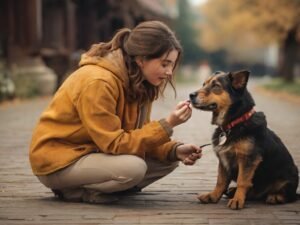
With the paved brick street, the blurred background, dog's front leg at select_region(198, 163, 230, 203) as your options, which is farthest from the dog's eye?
the blurred background

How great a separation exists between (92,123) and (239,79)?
1120mm

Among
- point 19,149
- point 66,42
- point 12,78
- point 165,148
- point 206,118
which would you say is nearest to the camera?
point 165,148

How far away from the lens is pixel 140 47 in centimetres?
461

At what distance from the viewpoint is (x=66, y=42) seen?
22547 mm

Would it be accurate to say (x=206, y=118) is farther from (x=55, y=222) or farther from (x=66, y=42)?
(x=66, y=42)

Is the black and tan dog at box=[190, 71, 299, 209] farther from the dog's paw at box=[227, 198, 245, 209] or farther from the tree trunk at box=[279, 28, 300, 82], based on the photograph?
the tree trunk at box=[279, 28, 300, 82]

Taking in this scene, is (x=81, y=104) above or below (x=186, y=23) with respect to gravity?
above

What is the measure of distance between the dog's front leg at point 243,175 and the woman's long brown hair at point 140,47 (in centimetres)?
90

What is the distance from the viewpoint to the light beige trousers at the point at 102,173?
15.2ft

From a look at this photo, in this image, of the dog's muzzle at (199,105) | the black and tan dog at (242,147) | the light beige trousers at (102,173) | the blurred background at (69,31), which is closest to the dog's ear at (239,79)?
the black and tan dog at (242,147)

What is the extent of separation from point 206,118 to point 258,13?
1691 centimetres

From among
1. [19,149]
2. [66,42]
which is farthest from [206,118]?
[66,42]

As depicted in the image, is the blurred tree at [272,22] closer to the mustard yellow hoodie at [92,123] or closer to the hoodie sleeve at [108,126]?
the mustard yellow hoodie at [92,123]

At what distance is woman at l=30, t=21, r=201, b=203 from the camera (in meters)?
4.55
